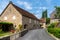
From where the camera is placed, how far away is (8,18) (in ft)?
200

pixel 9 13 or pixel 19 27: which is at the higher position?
pixel 9 13

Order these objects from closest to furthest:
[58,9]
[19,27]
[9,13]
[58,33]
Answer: [58,33] → [19,27] → [9,13] → [58,9]

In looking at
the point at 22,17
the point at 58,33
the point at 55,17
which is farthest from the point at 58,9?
the point at 58,33

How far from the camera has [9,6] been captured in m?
59.9

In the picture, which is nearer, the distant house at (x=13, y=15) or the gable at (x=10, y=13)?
the distant house at (x=13, y=15)

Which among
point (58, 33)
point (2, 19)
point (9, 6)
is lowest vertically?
point (58, 33)

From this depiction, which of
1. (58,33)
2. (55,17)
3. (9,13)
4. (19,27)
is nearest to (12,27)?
(19,27)

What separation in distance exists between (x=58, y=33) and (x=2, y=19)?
33680 millimetres

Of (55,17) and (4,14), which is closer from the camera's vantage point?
(4,14)

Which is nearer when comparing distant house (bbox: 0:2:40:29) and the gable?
distant house (bbox: 0:2:40:29)

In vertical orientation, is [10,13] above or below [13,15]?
above

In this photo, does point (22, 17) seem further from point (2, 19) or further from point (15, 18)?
point (2, 19)

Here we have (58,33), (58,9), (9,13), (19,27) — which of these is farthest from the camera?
(58,9)

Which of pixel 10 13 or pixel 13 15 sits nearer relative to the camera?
pixel 13 15
